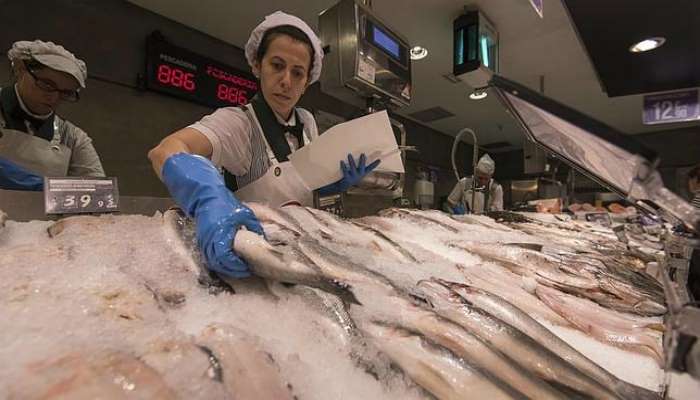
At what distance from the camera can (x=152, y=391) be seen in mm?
383

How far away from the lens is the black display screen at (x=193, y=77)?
349 cm

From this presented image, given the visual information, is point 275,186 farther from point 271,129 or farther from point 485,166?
point 485,166

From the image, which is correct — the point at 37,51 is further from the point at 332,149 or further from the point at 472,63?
the point at 472,63

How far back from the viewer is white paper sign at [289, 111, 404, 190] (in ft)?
4.77

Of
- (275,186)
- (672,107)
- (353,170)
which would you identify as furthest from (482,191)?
(275,186)

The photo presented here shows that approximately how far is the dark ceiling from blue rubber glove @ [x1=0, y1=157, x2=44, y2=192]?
4.24 metres

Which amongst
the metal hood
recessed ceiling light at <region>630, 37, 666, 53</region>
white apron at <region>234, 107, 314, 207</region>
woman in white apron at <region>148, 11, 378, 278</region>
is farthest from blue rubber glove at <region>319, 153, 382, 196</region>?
recessed ceiling light at <region>630, 37, 666, 53</region>

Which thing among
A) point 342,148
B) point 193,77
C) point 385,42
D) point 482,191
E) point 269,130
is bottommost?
point 482,191

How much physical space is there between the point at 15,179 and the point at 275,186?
1213mm

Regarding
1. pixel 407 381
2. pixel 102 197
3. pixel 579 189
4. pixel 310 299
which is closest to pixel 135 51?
pixel 102 197

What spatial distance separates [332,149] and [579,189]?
382 inches

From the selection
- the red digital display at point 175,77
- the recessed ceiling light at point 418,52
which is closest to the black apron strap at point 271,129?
the red digital display at point 175,77

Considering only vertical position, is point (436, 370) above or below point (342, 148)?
below

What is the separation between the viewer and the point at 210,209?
34.6 inches
